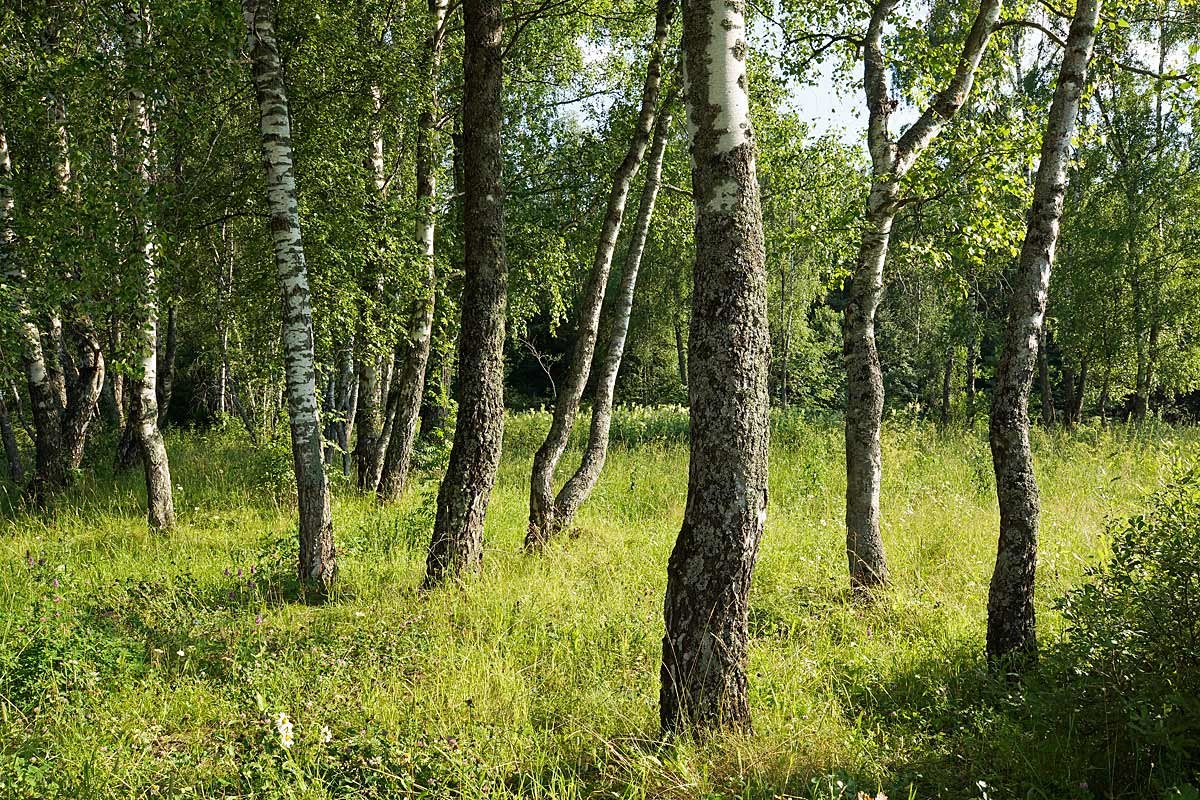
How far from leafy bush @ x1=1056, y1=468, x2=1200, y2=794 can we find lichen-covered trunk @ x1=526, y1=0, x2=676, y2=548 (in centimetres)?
483

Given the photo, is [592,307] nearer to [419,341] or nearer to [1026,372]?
[419,341]

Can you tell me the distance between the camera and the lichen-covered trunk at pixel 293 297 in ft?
19.5

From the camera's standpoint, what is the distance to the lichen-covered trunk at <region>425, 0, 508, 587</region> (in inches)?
231

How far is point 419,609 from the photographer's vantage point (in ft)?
17.7

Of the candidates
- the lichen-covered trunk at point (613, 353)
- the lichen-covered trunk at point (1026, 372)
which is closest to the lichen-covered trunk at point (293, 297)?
the lichen-covered trunk at point (613, 353)

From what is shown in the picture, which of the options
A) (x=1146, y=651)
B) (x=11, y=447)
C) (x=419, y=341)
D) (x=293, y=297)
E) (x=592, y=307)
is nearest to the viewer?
(x=1146, y=651)

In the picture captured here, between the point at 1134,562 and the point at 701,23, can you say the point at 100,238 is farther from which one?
the point at 1134,562

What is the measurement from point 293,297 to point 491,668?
141 inches

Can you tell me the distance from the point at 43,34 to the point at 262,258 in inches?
167

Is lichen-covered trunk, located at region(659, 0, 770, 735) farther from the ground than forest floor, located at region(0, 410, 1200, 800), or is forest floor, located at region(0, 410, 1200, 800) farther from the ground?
lichen-covered trunk, located at region(659, 0, 770, 735)

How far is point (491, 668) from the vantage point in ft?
14.2

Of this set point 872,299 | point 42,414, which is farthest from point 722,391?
point 42,414

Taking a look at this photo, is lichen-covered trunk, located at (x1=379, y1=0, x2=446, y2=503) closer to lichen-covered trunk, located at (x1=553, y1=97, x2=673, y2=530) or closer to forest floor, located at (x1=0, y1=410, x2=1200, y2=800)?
forest floor, located at (x1=0, y1=410, x2=1200, y2=800)

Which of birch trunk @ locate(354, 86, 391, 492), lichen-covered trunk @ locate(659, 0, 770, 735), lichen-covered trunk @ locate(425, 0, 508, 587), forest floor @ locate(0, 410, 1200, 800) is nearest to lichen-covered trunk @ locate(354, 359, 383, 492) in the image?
birch trunk @ locate(354, 86, 391, 492)
